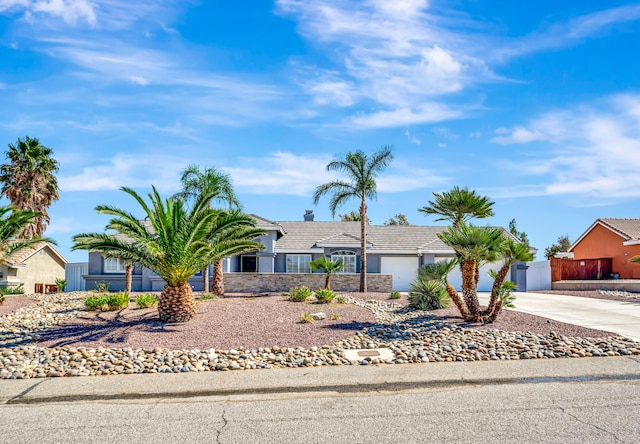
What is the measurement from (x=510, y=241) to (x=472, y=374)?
4.94 metres

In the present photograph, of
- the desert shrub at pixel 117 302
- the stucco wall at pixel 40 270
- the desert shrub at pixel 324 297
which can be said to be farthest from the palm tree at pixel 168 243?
the stucco wall at pixel 40 270

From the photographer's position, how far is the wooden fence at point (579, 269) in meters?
34.6

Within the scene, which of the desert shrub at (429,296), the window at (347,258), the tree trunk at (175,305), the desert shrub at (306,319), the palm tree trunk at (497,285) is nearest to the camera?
the palm tree trunk at (497,285)

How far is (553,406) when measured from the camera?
755 cm

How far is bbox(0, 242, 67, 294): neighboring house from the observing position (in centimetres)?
3072

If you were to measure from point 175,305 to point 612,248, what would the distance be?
32018mm

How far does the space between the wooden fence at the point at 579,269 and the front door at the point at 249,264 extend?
19312mm

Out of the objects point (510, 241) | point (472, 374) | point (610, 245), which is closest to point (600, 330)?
point (510, 241)

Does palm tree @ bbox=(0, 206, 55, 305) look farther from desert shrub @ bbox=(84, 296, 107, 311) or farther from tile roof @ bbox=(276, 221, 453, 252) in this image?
tile roof @ bbox=(276, 221, 453, 252)

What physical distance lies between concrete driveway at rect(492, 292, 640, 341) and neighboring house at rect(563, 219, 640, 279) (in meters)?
13.3

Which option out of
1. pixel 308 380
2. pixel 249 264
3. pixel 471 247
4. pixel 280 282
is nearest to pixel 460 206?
pixel 471 247

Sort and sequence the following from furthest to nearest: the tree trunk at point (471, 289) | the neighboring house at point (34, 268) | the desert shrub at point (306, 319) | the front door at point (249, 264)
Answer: the front door at point (249, 264) < the neighboring house at point (34, 268) < the desert shrub at point (306, 319) < the tree trunk at point (471, 289)

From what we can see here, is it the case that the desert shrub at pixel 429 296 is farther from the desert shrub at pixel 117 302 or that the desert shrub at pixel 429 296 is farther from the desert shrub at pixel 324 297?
the desert shrub at pixel 117 302

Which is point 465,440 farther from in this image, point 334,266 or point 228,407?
point 334,266
